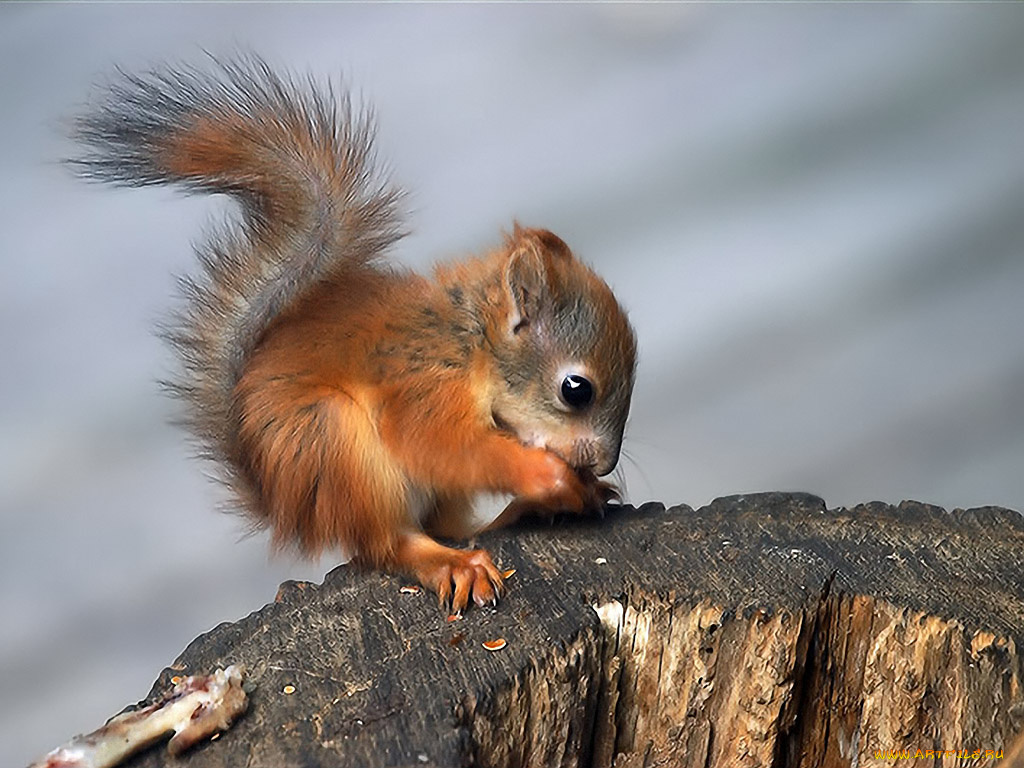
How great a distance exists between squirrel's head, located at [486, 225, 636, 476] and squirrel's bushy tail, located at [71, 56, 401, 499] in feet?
0.86

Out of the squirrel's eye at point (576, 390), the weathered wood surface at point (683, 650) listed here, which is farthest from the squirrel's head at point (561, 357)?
the weathered wood surface at point (683, 650)

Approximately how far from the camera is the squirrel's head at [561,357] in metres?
2.18

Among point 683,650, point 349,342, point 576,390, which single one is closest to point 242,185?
point 349,342

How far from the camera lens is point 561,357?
219 centimetres

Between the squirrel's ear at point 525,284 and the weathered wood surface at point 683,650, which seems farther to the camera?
the squirrel's ear at point 525,284

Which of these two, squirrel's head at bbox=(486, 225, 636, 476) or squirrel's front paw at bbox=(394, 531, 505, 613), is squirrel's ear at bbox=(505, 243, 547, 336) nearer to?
squirrel's head at bbox=(486, 225, 636, 476)

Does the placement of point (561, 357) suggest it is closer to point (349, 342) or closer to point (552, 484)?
point (552, 484)

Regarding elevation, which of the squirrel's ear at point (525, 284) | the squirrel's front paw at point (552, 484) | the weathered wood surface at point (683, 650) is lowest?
the weathered wood surface at point (683, 650)

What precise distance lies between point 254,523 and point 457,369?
1.55 feet

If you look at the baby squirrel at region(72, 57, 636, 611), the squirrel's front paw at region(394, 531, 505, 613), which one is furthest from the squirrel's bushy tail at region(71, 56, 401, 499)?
the squirrel's front paw at region(394, 531, 505, 613)

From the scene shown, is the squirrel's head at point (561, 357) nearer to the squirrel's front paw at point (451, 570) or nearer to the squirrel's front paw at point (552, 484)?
the squirrel's front paw at point (552, 484)

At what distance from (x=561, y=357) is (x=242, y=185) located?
0.59 metres

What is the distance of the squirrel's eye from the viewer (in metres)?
2.17

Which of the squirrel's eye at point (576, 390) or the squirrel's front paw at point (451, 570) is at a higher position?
the squirrel's eye at point (576, 390)
